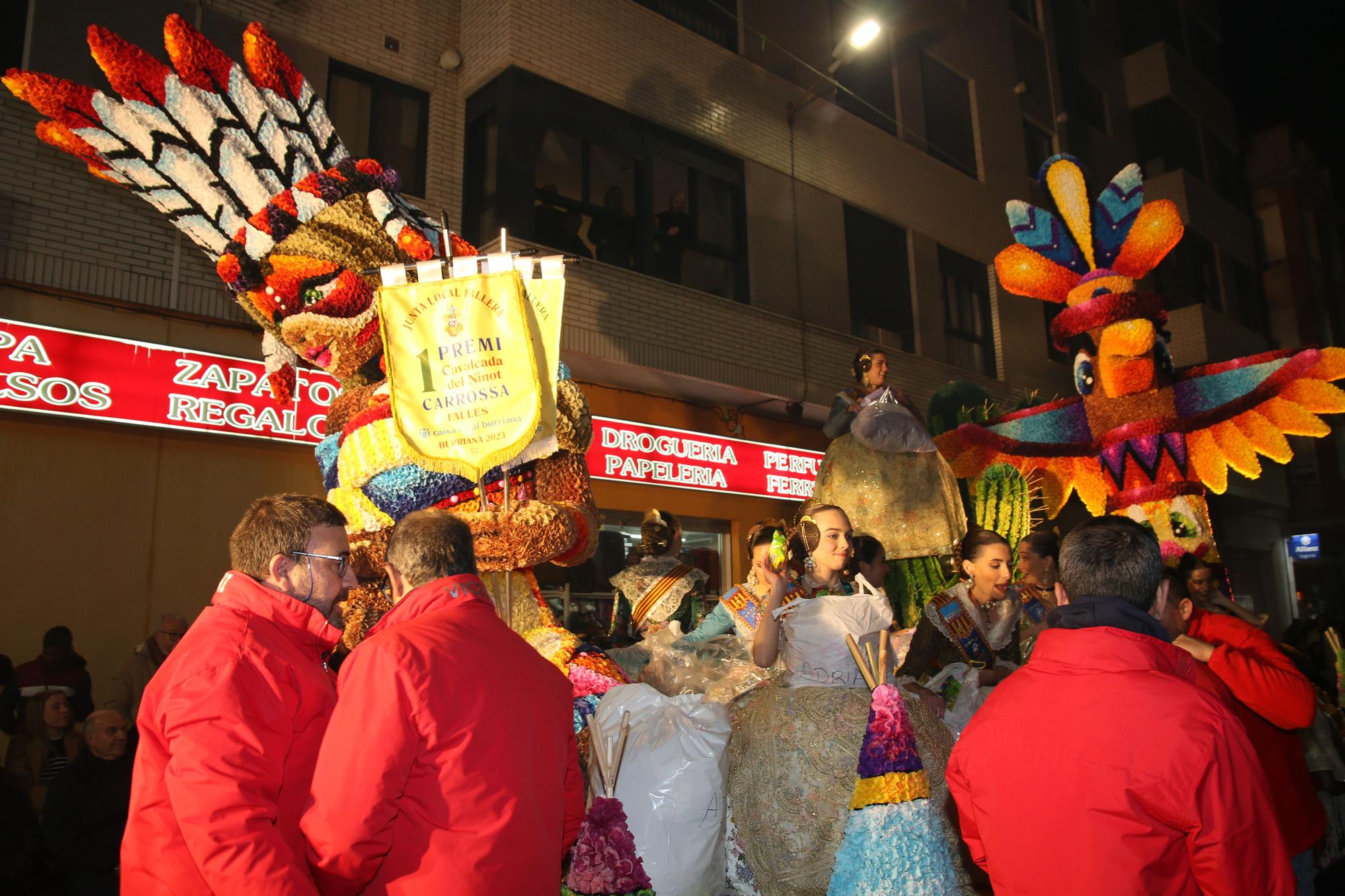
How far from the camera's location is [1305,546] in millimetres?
21297

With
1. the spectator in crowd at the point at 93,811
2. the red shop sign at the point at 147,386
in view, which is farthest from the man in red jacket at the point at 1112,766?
the red shop sign at the point at 147,386

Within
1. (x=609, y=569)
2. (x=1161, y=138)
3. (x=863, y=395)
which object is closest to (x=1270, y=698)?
(x=863, y=395)

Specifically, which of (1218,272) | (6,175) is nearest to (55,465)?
(6,175)

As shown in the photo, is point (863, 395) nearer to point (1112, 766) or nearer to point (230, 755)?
point (1112, 766)

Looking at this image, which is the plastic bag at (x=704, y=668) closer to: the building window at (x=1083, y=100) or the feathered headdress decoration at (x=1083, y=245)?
the feathered headdress decoration at (x=1083, y=245)

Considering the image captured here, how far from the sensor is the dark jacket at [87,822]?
4.16 meters

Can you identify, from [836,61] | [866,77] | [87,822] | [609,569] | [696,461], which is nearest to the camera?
[87,822]

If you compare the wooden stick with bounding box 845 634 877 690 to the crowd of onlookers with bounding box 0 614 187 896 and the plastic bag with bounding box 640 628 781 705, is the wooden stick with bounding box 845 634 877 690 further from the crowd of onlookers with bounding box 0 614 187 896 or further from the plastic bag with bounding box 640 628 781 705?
the crowd of onlookers with bounding box 0 614 187 896

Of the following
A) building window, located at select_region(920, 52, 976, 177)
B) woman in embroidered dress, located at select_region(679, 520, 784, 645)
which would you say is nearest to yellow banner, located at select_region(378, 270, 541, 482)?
woman in embroidered dress, located at select_region(679, 520, 784, 645)

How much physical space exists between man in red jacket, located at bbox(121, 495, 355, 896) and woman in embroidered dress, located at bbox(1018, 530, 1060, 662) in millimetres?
3639

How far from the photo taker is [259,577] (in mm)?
2428

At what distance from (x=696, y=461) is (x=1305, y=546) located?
16.7 meters

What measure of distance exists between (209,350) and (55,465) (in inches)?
56.4

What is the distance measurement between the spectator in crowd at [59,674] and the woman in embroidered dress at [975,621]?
5303 millimetres
